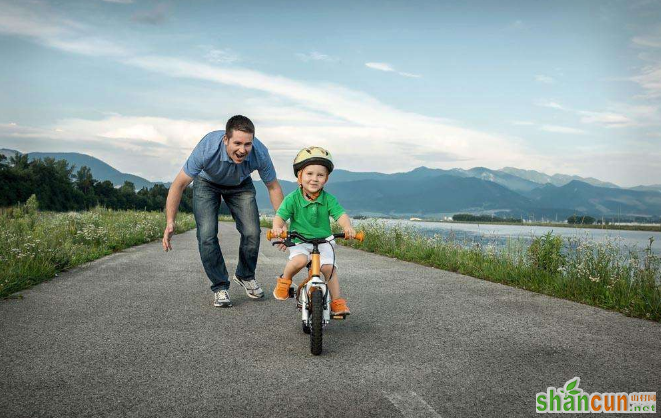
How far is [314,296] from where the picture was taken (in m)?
4.20

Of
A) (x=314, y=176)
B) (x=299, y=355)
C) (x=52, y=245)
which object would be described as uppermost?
(x=314, y=176)

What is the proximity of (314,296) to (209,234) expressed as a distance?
2.51 metres

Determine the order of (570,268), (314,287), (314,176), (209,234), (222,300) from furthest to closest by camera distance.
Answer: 1. (570,268)
2. (209,234)
3. (222,300)
4. (314,176)
5. (314,287)

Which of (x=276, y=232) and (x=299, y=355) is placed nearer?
(x=299, y=355)

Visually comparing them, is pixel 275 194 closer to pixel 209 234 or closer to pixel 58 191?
pixel 209 234

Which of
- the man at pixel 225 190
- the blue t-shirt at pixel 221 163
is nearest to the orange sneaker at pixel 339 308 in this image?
the man at pixel 225 190

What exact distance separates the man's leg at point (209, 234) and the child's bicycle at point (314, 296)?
177 cm

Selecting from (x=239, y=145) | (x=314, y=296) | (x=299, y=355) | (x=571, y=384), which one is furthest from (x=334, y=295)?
(x=571, y=384)

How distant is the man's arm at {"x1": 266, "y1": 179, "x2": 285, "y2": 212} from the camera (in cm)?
597

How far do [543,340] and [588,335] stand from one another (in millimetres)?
564

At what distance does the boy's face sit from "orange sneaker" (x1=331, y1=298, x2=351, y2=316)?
112cm

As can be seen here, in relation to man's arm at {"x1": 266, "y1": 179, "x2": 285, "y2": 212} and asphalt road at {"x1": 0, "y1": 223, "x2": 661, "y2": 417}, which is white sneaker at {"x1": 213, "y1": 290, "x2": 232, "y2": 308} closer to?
asphalt road at {"x1": 0, "y1": 223, "x2": 661, "y2": 417}

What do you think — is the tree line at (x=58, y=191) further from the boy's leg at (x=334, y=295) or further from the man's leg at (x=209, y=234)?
the boy's leg at (x=334, y=295)

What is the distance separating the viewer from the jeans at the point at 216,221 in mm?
6211
